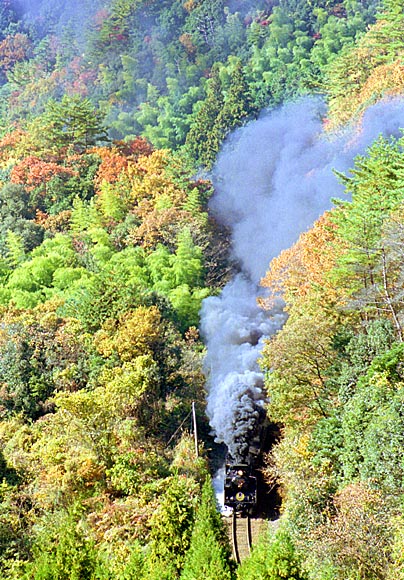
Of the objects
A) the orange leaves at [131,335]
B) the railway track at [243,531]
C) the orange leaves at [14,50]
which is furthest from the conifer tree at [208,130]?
the railway track at [243,531]

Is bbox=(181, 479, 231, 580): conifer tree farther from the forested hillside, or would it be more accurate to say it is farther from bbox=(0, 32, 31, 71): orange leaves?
bbox=(0, 32, 31, 71): orange leaves

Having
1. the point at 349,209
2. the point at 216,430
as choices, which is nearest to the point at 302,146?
the point at 349,209

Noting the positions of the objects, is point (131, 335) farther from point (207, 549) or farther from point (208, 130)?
point (208, 130)

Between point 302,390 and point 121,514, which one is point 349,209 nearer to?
point 302,390

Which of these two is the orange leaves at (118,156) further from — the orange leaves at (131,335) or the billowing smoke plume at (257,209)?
the orange leaves at (131,335)

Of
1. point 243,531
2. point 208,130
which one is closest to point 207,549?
point 243,531

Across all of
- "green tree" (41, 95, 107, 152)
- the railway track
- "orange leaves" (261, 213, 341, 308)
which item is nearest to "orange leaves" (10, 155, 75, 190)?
"green tree" (41, 95, 107, 152)
